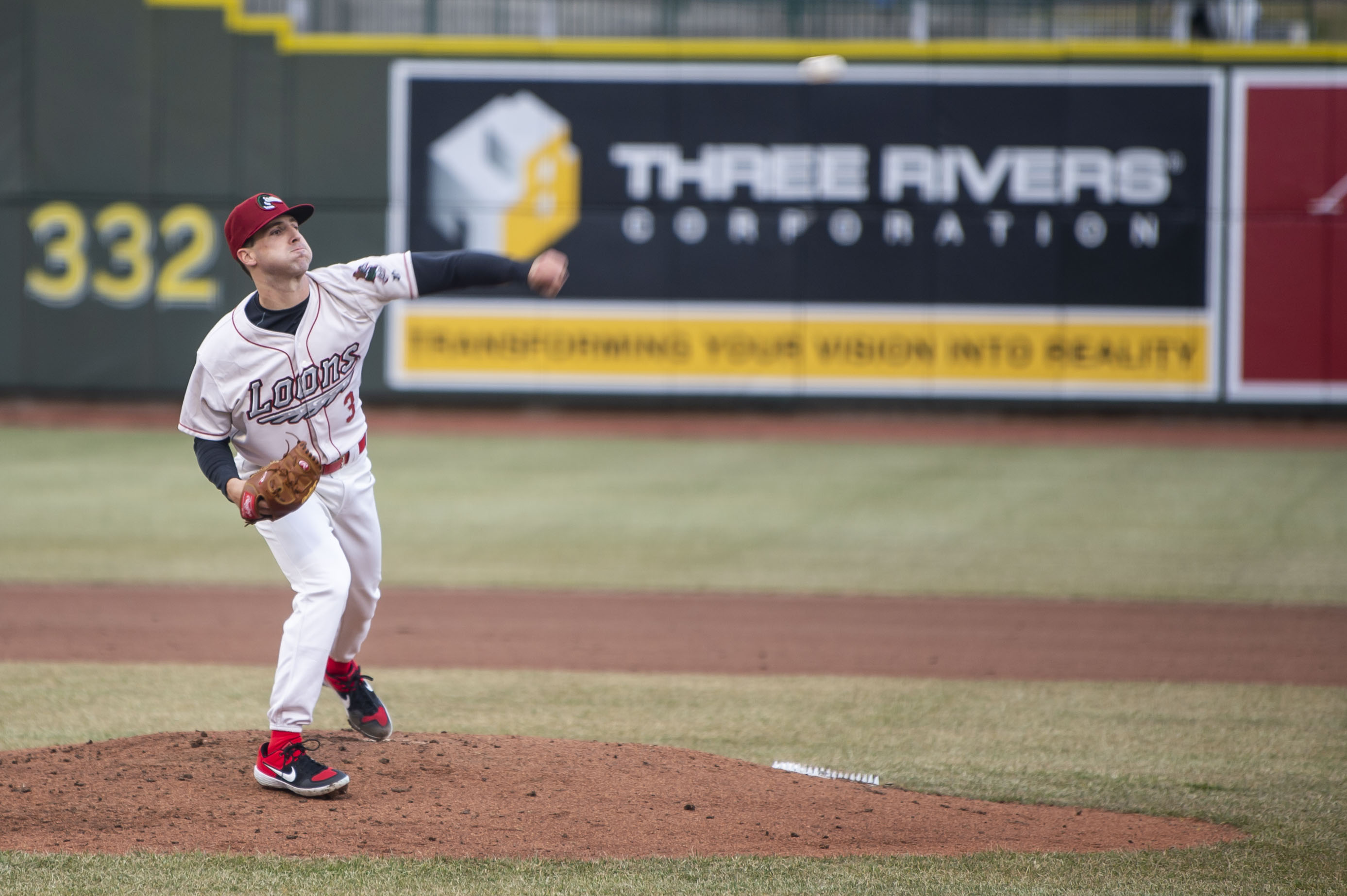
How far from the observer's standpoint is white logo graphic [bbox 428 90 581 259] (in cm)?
1883

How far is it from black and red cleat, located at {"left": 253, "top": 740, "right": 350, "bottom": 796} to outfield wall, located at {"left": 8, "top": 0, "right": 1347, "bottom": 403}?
14.7 m

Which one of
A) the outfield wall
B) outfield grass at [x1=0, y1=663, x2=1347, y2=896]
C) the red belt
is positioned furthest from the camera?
the outfield wall

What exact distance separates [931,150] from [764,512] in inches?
317

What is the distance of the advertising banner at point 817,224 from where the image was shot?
1847 cm

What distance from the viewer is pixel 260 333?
4324 millimetres

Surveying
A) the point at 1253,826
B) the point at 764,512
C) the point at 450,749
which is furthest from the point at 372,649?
the point at 764,512

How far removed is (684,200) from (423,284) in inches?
577

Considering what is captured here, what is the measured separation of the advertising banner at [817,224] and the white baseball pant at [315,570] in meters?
14.1

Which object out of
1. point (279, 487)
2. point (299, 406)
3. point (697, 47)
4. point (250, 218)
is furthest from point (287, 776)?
point (697, 47)

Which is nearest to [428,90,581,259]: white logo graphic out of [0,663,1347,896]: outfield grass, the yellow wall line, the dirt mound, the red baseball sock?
the yellow wall line

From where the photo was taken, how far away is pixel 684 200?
741 inches

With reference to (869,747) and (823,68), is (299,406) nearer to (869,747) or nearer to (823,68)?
(869,747)

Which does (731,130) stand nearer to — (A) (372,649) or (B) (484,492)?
(B) (484,492)

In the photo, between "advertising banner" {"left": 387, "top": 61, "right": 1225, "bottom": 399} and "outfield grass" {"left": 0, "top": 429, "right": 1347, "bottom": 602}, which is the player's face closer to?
"outfield grass" {"left": 0, "top": 429, "right": 1347, "bottom": 602}
